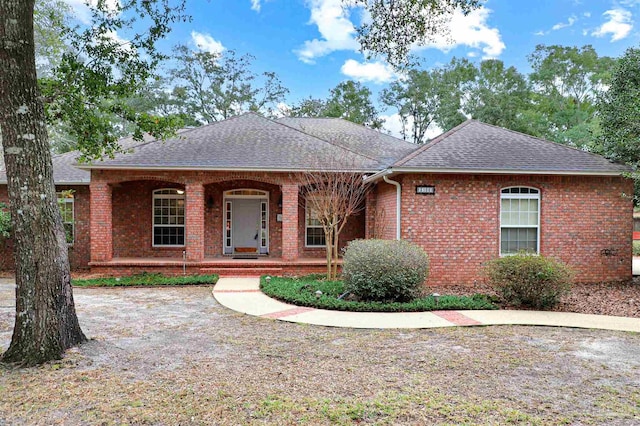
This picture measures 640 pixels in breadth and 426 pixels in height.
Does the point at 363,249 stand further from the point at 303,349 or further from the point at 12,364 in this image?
the point at 12,364

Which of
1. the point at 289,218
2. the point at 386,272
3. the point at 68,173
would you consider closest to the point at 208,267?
the point at 289,218

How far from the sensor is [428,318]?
24.6 feet

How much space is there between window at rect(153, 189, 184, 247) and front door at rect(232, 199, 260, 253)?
183 centimetres

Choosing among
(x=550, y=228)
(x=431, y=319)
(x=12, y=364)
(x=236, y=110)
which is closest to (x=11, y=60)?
(x=12, y=364)

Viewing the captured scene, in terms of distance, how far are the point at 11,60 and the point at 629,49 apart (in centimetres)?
1404

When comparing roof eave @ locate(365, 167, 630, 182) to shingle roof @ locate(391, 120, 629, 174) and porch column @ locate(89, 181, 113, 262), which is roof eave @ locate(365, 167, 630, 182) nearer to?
shingle roof @ locate(391, 120, 629, 174)

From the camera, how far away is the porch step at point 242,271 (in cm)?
1252

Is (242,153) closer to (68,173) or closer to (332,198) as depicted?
(332,198)

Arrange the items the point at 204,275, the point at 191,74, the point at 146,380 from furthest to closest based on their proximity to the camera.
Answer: the point at 191,74, the point at 204,275, the point at 146,380

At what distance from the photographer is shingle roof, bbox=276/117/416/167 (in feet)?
53.5

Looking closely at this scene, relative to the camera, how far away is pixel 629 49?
37.7 feet

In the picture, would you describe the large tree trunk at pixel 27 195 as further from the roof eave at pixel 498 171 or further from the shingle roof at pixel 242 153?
the roof eave at pixel 498 171

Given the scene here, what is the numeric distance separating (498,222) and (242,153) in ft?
25.5

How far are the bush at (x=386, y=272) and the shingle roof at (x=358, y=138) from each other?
672cm
